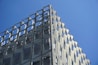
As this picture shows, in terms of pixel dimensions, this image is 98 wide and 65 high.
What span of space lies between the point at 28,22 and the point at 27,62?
36.9ft

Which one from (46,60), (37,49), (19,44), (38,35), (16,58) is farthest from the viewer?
(19,44)

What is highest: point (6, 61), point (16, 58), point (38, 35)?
point (38, 35)

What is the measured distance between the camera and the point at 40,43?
5784cm

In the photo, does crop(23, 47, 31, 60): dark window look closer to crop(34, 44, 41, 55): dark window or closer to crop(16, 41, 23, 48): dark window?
crop(34, 44, 41, 55): dark window

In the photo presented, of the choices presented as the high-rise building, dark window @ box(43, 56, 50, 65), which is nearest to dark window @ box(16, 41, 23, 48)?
the high-rise building

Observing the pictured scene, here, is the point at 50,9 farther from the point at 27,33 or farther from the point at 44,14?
the point at 27,33

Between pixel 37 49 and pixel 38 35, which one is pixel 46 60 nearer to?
pixel 37 49

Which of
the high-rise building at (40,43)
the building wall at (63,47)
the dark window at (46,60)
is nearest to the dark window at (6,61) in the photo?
the high-rise building at (40,43)

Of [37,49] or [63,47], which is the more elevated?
[63,47]

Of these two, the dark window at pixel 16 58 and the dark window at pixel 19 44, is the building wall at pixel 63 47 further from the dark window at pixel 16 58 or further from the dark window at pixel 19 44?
the dark window at pixel 16 58

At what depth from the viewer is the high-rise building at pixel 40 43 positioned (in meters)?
55.7

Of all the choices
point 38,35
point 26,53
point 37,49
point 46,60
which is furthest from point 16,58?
point 46,60

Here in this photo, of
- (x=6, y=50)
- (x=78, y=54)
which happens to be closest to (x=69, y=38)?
(x=78, y=54)

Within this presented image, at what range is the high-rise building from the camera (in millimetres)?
55719
